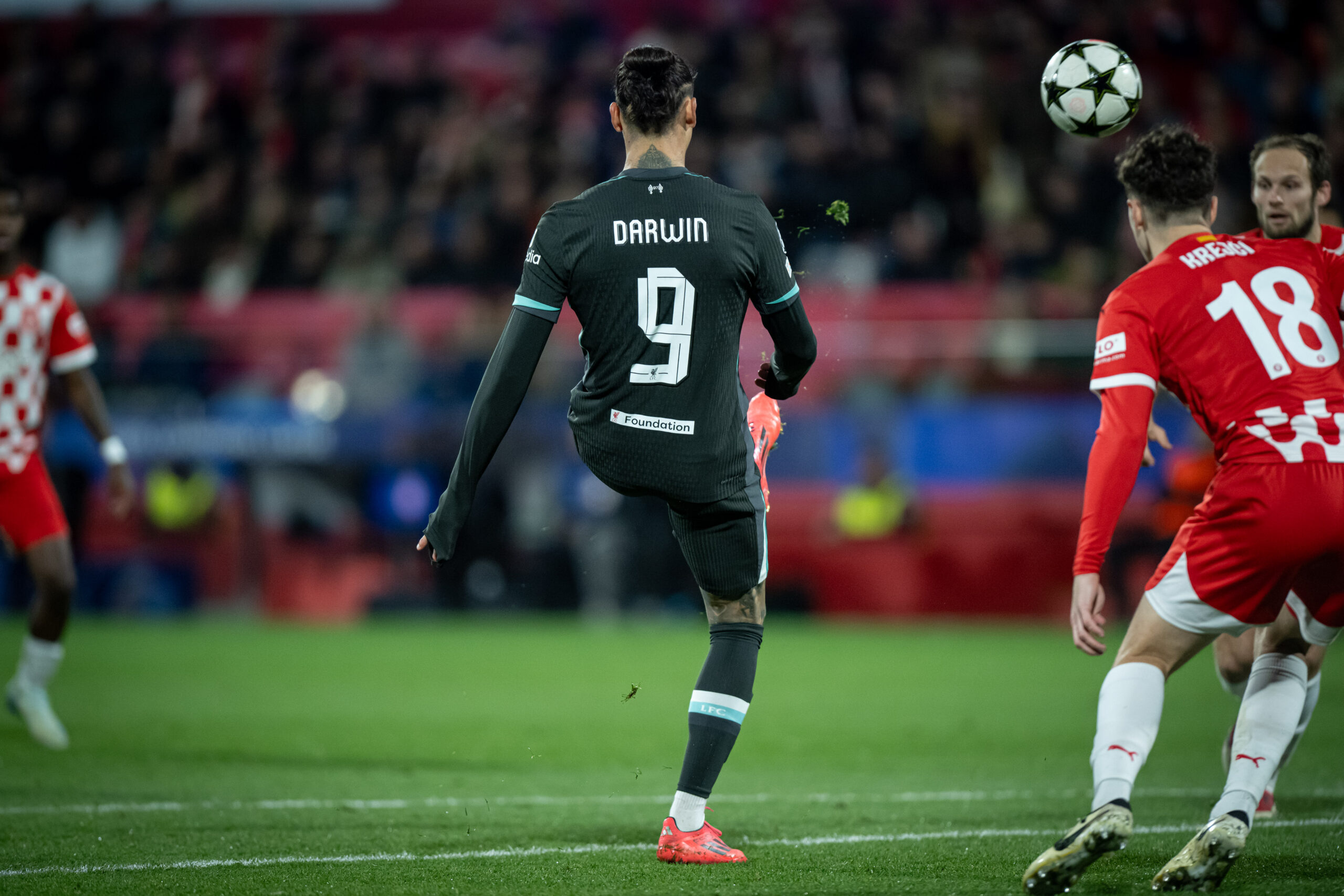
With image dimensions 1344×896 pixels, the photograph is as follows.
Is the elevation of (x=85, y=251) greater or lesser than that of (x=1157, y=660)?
greater

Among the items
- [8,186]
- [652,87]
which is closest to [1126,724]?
[652,87]

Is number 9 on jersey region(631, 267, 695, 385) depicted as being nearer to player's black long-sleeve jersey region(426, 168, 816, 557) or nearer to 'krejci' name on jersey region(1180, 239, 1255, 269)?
player's black long-sleeve jersey region(426, 168, 816, 557)

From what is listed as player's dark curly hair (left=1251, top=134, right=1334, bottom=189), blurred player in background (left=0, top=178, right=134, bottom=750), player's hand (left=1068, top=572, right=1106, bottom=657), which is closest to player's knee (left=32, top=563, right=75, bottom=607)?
blurred player in background (left=0, top=178, right=134, bottom=750)

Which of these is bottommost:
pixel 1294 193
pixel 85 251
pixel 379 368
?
pixel 379 368

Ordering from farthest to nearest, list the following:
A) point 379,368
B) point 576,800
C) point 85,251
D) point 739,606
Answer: point 85,251 < point 379,368 < point 576,800 < point 739,606

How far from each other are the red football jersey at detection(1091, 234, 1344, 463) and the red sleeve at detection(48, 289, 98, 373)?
18.1ft

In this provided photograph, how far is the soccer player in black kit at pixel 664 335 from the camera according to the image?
4.34 metres

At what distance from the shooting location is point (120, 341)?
14.8 m

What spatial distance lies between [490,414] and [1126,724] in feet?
6.57

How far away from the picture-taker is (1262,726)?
4.21 meters

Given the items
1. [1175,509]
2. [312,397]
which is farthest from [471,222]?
[1175,509]

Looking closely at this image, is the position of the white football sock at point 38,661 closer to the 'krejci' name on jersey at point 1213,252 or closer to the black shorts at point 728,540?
the black shorts at point 728,540

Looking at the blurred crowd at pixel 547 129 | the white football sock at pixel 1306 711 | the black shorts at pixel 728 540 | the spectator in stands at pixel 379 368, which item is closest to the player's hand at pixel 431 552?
the black shorts at pixel 728 540

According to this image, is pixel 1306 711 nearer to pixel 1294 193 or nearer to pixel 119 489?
pixel 1294 193
